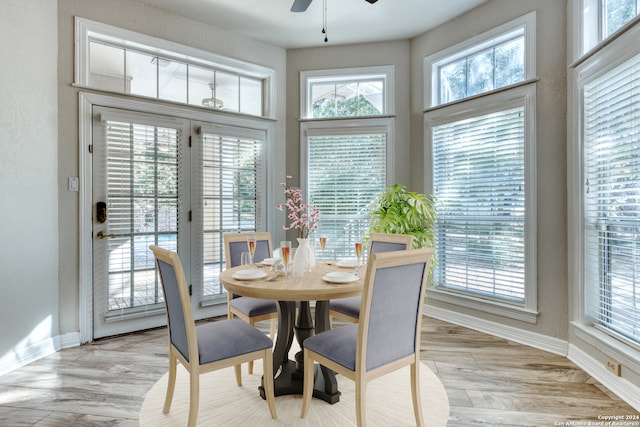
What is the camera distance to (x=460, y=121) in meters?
3.48

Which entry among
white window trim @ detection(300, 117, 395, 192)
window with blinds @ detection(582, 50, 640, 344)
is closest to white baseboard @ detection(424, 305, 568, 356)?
window with blinds @ detection(582, 50, 640, 344)

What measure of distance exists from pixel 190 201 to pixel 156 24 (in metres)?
1.73

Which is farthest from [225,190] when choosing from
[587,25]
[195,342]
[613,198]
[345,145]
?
[587,25]

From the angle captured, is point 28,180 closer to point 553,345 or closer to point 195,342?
point 195,342

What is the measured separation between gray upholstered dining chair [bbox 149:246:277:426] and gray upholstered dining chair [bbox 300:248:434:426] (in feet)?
0.88

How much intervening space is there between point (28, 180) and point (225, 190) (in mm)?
1637

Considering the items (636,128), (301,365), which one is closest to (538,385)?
(301,365)

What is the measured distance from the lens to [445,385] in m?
2.28

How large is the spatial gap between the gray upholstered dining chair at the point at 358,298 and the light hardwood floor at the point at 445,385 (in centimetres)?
71

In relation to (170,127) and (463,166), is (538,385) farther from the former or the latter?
(170,127)

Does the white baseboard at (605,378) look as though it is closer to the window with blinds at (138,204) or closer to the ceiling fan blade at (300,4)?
the ceiling fan blade at (300,4)

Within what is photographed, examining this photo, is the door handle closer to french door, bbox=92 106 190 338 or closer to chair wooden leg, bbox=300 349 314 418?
french door, bbox=92 106 190 338

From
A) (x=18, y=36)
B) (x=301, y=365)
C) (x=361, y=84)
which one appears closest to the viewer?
(x=301, y=365)

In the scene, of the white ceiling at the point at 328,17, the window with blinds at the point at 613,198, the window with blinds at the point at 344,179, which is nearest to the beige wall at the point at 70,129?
the white ceiling at the point at 328,17
